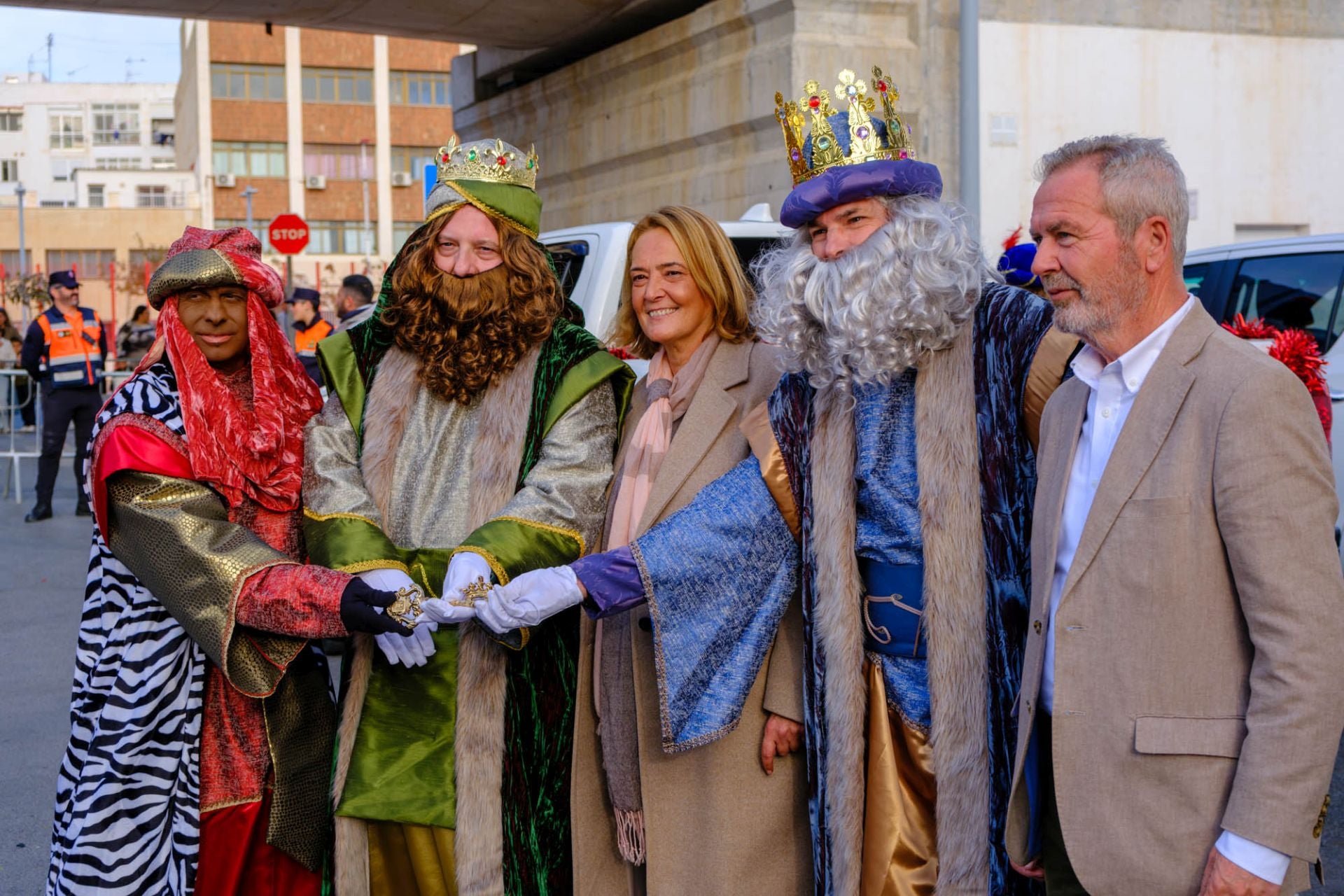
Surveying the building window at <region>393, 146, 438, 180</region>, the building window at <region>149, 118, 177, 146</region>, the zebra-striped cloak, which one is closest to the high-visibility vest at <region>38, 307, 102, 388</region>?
the zebra-striped cloak

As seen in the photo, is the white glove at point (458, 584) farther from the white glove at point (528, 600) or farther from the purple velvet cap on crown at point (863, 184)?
the purple velvet cap on crown at point (863, 184)

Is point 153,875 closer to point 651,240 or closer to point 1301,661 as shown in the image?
point 651,240

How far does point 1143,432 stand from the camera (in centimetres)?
212

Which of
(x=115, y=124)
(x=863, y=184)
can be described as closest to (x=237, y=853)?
(x=863, y=184)

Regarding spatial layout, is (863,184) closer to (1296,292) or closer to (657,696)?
(657,696)

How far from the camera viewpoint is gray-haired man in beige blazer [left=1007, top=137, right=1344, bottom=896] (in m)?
1.95

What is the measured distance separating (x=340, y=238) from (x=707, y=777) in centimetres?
5585

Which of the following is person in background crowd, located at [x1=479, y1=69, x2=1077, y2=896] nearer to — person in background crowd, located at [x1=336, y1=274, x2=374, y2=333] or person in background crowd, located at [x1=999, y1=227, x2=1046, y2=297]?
person in background crowd, located at [x1=999, y1=227, x2=1046, y2=297]

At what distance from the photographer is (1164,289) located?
2207 millimetres

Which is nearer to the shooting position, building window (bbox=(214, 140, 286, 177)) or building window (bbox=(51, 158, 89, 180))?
building window (bbox=(214, 140, 286, 177))

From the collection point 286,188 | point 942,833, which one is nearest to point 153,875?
point 942,833

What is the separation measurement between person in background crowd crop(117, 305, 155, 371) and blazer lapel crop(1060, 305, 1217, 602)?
1393 centimetres

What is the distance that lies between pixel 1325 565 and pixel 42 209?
6583 centimetres

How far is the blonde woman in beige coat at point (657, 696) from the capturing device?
3031mm
